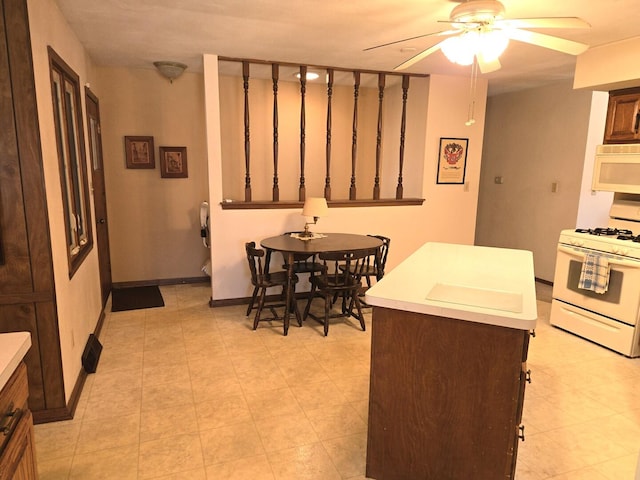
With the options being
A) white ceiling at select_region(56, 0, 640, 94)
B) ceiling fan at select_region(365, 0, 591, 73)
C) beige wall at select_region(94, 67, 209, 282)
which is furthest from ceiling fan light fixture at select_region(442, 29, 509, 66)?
beige wall at select_region(94, 67, 209, 282)

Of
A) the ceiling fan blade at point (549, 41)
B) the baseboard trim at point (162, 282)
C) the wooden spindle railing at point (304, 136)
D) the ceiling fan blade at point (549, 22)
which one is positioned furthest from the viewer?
the baseboard trim at point (162, 282)

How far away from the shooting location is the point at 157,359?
10.6 ft

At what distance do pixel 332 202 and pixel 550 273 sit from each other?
2961 millimetres

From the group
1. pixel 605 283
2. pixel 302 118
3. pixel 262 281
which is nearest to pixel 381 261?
pixel 262 281

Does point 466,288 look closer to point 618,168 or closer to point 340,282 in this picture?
point 340,282

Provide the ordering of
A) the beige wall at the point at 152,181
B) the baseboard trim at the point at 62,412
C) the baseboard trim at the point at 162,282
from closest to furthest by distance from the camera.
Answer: the baseboard trim at the point at 62,412, the beige wall at the point at 152,181, the baseboard trim at the point at 162,282

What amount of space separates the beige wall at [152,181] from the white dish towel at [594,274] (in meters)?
4.01

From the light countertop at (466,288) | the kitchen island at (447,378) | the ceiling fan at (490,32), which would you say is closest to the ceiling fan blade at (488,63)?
the ceiling fan at (490,32)

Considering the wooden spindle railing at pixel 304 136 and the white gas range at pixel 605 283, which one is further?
the wooden spindle railing at pixel 304 136

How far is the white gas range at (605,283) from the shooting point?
330 centimetres

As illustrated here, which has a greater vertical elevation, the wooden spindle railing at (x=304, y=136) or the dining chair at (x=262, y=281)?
the wooden spindle railing at (x=304, y=136)

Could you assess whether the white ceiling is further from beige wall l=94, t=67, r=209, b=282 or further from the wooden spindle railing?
beige wall l=94, t=67, r=209, b=282

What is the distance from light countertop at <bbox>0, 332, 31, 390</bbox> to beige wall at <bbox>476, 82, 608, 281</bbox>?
209 inches

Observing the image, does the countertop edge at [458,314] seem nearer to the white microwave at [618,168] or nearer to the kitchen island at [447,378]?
the kitchen island at [447,378]
